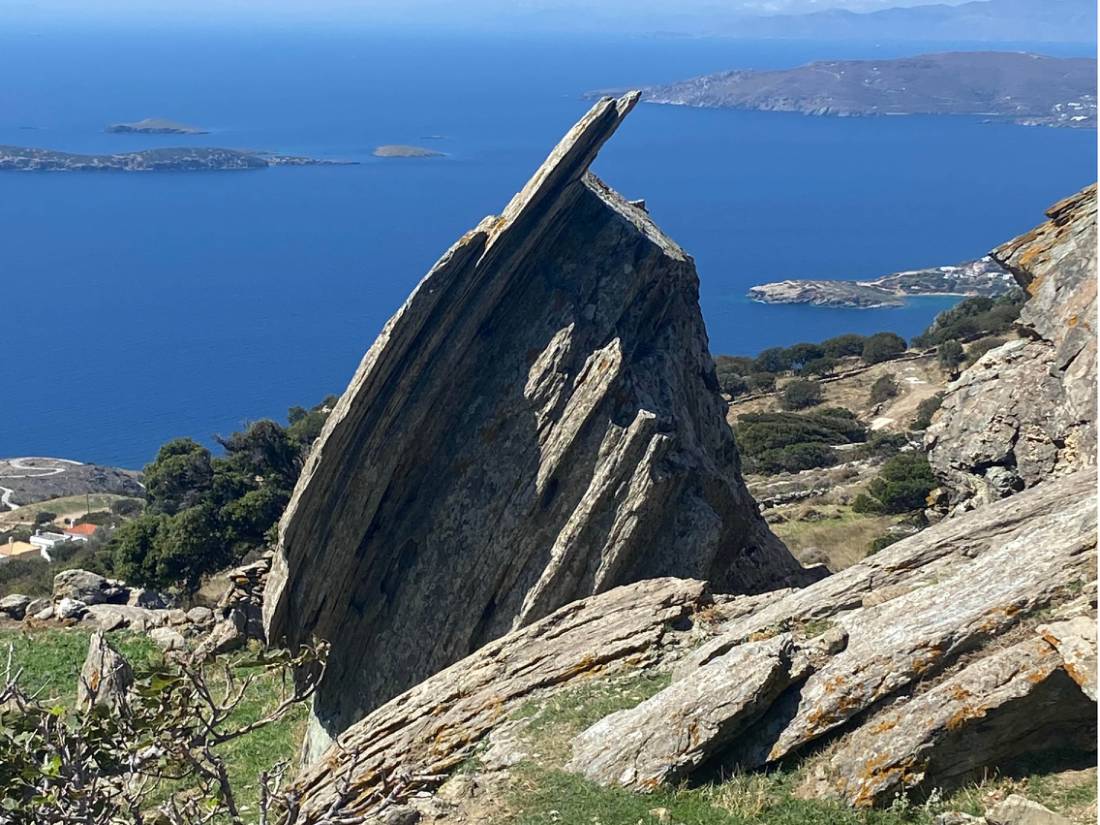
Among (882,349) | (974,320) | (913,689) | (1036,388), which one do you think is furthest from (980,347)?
(913,689)

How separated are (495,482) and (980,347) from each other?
138 ft

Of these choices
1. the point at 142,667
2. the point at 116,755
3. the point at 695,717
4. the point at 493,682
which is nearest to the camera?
the point at 116,755

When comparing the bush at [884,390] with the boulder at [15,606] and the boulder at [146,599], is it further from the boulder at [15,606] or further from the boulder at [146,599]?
the boulder at [15,606]

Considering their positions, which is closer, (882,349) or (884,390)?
(884,390)

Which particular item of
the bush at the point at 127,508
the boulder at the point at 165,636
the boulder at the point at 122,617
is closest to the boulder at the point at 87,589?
the boulder at the point at 122,617

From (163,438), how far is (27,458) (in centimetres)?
1474

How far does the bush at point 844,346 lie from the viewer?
71.8 meters

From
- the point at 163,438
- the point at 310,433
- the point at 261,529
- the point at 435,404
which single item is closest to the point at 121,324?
the point at 163,438

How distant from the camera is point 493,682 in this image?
595 inches

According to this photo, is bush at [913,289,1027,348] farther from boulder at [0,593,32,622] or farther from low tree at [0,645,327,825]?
low tree at [0,645,327,825]

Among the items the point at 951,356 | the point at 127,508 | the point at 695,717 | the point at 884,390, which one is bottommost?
the point at 127,508

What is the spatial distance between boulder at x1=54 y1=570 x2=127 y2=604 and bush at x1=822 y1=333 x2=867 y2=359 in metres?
51.8

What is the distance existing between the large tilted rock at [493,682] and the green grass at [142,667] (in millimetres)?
2011

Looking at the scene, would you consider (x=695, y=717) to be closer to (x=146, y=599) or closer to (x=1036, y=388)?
(x=1036, y=388)
